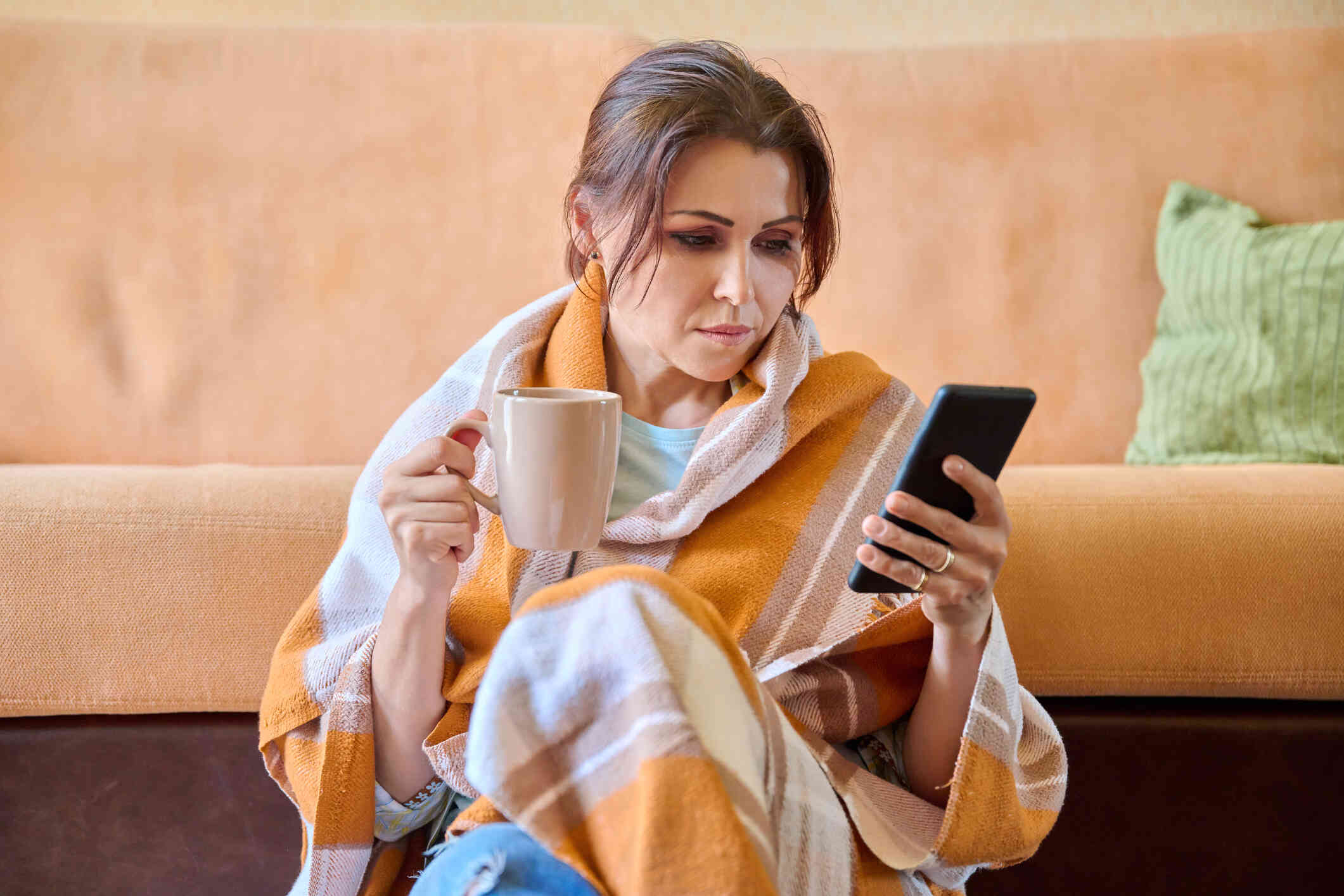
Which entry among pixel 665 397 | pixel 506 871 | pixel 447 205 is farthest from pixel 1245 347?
pixel 506 871

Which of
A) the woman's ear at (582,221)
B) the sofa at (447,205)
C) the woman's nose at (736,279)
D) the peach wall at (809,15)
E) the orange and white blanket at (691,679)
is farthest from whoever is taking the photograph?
the peach wall at (809,15)

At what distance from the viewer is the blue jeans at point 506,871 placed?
0.62 meters

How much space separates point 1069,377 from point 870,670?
827mm

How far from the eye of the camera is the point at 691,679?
577 millimetres

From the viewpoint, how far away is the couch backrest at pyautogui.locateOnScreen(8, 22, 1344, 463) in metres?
1.50

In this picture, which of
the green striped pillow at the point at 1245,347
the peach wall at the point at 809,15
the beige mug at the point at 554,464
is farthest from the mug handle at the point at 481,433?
the peach wall at the point at 809,15

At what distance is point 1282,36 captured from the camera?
160cm

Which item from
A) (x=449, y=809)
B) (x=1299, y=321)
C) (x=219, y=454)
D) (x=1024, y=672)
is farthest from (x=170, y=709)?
(x=1299, y=321)

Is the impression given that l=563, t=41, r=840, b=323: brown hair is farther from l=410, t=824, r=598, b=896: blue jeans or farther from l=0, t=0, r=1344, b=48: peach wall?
l=0, t=0, r=1344, b=48: peach wall

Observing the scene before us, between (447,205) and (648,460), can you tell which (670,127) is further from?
(447,205)

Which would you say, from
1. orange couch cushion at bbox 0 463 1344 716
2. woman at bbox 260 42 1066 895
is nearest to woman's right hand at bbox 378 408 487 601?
woman at bbox 260 42 1066 895

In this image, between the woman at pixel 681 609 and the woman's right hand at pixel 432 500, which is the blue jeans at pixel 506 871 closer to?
the woman at pixel 681 609

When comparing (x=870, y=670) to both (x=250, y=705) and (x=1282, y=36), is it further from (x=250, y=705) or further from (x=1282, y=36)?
(x=1282, y=36)

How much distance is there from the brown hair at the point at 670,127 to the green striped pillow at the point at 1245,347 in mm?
697
